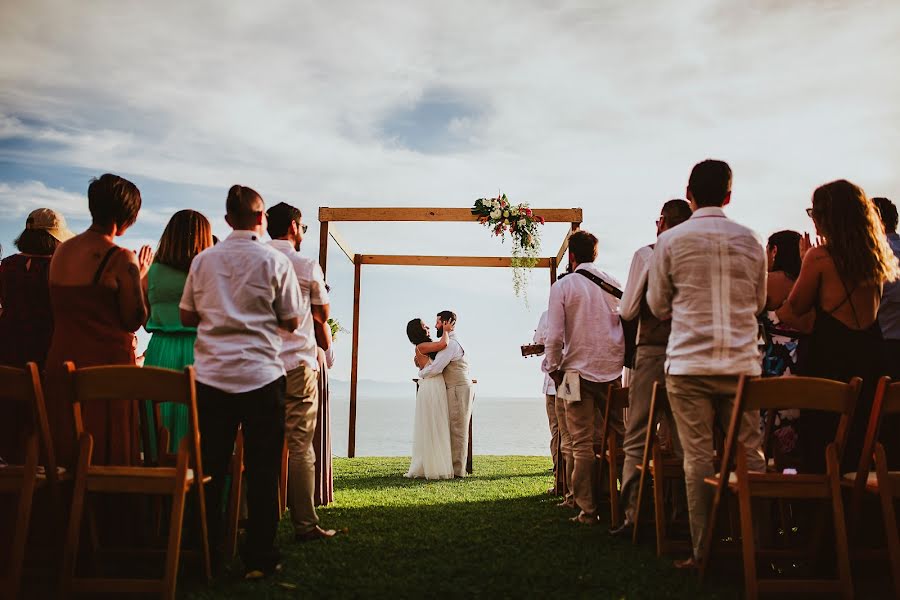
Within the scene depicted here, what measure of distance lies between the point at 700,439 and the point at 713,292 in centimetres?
66

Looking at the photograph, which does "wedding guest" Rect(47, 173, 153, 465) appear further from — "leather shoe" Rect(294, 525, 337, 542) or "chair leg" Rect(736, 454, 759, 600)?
"chair leg" Rect(736, 454, 759, 600)

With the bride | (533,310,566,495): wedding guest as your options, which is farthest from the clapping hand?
the bride

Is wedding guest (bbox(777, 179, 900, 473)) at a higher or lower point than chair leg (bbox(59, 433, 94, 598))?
higher

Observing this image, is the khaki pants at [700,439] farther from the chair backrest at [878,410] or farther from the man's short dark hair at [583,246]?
the man's short dark hair at [583,246]

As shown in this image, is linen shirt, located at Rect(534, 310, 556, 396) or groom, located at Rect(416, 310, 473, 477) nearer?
linen shirt, located at Rect(534, 310, 556, 396)

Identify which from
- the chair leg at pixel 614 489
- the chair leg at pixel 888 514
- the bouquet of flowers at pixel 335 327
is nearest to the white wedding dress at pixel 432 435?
the bouquet of flowers at pixel 335 327

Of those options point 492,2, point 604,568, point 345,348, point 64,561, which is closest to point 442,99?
point 492,2

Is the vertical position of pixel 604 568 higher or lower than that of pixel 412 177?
lower

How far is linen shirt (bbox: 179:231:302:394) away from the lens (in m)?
3.17

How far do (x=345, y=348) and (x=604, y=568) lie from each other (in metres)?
7.48

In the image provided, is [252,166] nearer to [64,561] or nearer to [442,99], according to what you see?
[442,99]

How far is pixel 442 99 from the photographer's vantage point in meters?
8.34

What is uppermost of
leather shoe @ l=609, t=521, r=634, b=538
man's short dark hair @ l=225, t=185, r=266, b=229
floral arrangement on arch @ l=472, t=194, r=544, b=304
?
floral arrangement on arch @ l=472, t=194, r=544, b=304

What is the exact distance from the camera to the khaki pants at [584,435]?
191 inches
